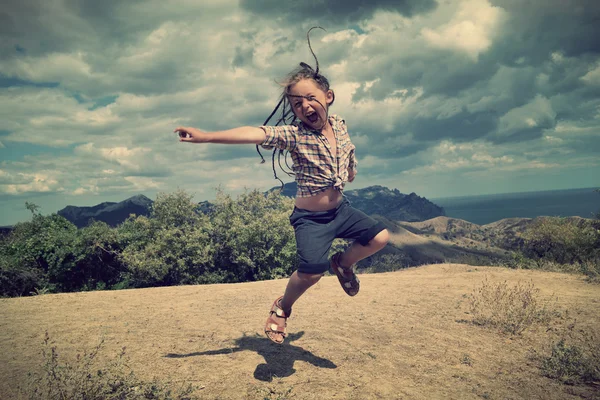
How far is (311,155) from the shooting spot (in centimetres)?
365

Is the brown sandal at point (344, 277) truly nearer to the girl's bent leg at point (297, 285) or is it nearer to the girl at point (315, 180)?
the girl at point (315, 180)

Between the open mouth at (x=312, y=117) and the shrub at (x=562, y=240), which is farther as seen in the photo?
the shrub at (x=562, y=240)

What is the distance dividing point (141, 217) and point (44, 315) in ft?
49.2

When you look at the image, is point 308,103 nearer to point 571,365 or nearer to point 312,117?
point 312,117

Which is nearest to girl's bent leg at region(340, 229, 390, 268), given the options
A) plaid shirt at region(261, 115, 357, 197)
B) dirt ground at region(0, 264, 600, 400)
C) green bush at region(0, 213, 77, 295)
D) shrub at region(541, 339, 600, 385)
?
plaid shirt at region(261, 115, 357, 197)

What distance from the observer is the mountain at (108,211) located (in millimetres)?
105125

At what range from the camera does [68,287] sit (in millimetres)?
19797

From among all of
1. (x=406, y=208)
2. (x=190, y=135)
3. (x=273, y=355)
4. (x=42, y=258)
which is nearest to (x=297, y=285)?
(x=273, y=355)

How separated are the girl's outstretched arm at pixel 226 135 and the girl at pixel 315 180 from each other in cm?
2

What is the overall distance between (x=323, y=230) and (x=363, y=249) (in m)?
0.54

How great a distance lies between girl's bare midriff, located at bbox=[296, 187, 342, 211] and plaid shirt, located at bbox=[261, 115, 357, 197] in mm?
42

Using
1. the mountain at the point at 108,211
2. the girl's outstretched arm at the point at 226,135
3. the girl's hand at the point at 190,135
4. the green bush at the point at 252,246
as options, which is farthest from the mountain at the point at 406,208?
the girl's hand at the point at 190,135

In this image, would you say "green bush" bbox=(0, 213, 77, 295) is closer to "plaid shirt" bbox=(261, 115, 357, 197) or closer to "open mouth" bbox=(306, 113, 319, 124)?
"plaid shirt" bbox=(261, 115, 357, 197)

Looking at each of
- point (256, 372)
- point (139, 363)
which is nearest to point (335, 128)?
point (256, 372)
